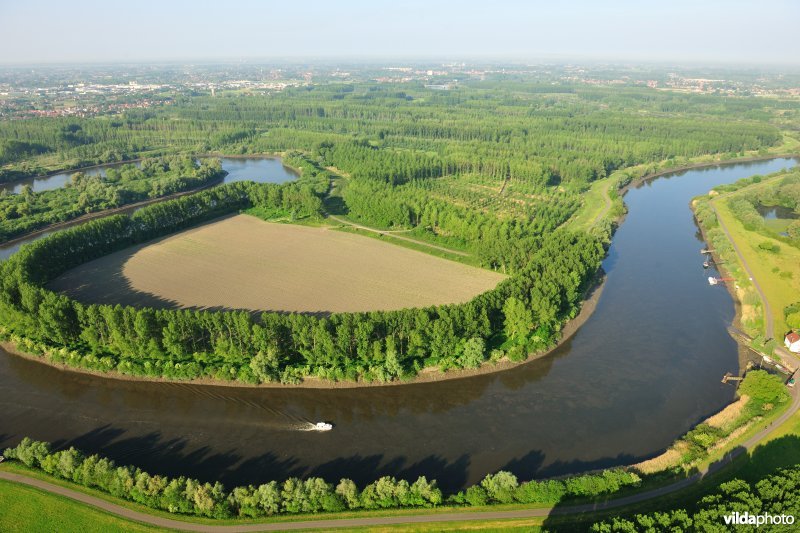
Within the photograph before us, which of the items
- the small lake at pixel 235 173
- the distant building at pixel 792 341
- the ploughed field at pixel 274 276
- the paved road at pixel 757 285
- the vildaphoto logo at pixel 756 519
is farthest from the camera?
the small lake at pixel 235 173

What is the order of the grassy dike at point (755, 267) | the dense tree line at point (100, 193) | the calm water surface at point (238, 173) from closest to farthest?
the grassy dike at point (755, 267) < the dense tree line at point (100, 193) < the calm water surface at point (238, 173)

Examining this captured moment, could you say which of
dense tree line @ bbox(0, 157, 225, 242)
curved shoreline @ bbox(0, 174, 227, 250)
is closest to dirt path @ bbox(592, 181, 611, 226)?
curved shoreline @ bbox(0, 174, 227, 250)

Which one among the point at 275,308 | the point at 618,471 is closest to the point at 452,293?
the point at 275,308

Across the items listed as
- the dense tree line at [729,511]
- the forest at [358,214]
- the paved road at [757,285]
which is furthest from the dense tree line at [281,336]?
the paved road at [757,285]

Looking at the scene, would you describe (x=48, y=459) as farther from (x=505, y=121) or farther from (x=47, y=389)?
(x=505, y=121)

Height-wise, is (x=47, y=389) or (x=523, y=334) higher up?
(x=523, y=334)

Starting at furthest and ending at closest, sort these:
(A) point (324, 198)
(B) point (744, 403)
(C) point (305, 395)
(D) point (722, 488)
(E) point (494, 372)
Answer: (A) point (324, 198) → (E) point (494, 372) → (C) point (305, 395) → (B) point (744, 403) → (D) point (722, 488)

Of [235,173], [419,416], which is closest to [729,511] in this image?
[419,416]

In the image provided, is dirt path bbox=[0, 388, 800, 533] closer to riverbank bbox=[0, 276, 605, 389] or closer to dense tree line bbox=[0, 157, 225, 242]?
riverbank bbox=[0, 276, 605, 389]

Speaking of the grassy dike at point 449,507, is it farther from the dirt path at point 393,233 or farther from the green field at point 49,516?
the dirt path at point 393,233
